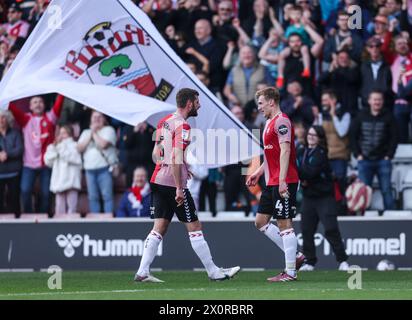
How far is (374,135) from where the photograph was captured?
20516 millimetres

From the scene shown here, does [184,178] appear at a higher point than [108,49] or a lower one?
lower

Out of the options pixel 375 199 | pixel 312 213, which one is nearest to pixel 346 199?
pixel 375 199

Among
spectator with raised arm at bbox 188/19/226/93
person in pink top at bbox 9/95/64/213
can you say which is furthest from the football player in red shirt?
person in pink top at bbox 9/95/64/213

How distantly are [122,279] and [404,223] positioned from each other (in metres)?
5.42

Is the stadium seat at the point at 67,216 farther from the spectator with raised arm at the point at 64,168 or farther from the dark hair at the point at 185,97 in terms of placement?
the dark hair at the point at 185,97

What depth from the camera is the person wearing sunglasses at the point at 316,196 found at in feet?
59.6

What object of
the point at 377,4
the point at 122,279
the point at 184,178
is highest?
the point at 377,4

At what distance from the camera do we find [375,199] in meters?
21.0

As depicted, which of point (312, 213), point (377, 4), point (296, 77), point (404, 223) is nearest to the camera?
point (312, 213)

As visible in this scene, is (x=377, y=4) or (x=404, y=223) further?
(x=377, y=4)

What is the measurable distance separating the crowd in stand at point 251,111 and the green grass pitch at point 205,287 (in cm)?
309

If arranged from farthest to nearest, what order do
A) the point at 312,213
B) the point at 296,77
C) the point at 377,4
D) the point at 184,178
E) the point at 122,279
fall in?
the point at 377,4 → the point at 296,77 → the point at 312,213 → the point at 122,279 → the point at 184,178

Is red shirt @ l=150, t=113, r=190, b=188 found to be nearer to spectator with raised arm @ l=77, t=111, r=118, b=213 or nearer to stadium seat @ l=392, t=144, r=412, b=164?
spectator with raised arm @ l=77, t=111, r=118, b=213

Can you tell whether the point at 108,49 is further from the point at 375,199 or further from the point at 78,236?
the point at 375,199
